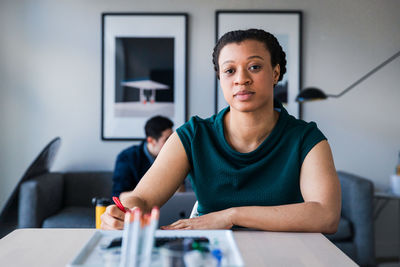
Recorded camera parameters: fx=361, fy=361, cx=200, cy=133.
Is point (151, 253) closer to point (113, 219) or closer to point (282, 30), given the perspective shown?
point (113, 219)

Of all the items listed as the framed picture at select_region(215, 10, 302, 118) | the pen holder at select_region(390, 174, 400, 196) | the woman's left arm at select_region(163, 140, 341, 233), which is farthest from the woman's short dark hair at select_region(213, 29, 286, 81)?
the pen holder at select_region(390, 174, 400, 196)

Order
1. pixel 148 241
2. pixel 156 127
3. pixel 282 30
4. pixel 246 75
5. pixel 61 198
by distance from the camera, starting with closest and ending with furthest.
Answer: pixel 148 241 < pixel 246 75 < pixel 156 127 < pixel 61 198 < pixel 282 30

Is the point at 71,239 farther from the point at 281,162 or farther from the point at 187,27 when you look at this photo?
the point at 187,27

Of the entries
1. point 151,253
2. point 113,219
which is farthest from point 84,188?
point 151,253

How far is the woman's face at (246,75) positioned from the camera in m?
1.12

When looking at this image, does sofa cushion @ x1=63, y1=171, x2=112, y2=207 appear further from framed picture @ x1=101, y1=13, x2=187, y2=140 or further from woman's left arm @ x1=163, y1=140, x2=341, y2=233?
woman's left arm @ x1=163, y1=140, x2=341, y2=233

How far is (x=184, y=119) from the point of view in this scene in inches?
128

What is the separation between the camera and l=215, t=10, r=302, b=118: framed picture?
3.18 m

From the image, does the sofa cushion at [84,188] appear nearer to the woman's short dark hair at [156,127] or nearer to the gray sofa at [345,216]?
the gray sofa at [345,216]

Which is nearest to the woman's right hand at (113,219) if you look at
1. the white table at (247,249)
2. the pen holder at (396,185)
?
the white table at (247,249)

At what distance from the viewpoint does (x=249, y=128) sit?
1206mm

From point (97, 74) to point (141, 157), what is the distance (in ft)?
3.77

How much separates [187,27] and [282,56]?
208cm

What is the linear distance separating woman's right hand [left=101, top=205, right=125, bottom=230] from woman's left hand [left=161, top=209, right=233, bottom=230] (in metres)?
0.11
